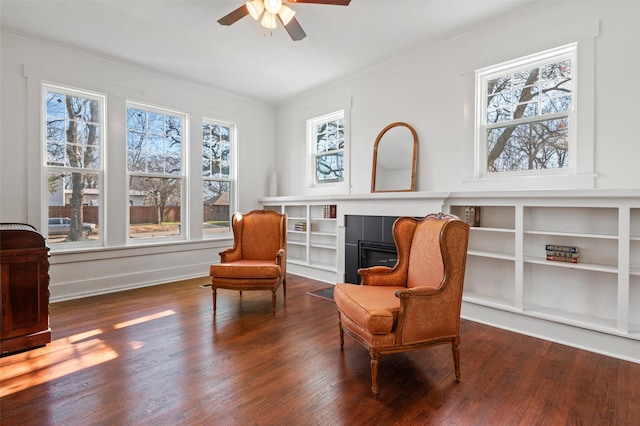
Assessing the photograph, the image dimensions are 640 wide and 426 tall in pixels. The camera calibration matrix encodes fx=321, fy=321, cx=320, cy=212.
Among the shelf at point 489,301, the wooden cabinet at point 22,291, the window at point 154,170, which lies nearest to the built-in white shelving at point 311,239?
the window at point 154,170

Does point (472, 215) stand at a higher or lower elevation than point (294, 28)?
lower

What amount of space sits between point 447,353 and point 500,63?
2824 mm

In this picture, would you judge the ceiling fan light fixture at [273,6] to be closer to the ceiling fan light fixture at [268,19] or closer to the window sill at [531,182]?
the ceiling fan light fixture at [268,19]

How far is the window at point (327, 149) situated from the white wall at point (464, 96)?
18 cm

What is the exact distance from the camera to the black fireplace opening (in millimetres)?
3881

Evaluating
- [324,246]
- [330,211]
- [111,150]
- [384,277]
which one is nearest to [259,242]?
[324,246]

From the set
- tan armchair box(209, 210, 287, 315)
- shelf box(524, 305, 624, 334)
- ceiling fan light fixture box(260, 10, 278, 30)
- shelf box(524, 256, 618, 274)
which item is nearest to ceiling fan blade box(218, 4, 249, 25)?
ceiling fan light fixture box(260, 10, 278, 30)

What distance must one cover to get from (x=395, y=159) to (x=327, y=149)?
142 cm

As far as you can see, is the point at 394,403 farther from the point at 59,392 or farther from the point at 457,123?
the point at 457,123

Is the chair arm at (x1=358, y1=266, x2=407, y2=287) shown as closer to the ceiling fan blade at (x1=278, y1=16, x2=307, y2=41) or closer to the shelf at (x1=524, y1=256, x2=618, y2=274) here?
the shelf at (x1=524, y1=256, x2=618, y2=274)

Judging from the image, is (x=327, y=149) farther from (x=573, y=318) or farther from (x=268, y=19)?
(x=573, y=318)

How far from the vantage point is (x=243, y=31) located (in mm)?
3490

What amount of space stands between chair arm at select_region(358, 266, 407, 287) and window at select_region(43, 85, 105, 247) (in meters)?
3.60

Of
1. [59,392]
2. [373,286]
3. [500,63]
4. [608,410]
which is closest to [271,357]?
[373,286]
